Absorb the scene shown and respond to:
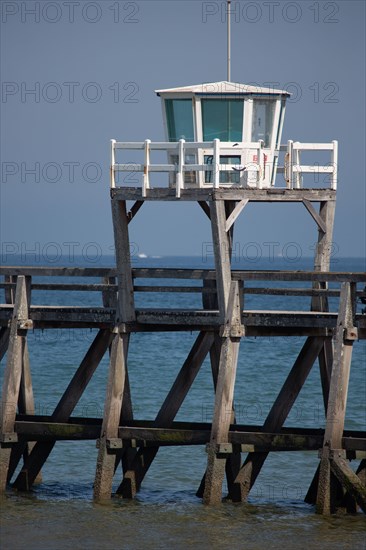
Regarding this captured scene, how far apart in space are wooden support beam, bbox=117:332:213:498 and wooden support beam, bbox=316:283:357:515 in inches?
109

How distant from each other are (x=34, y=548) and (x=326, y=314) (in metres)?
4.73

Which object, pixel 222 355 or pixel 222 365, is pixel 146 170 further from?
pixel 222 365

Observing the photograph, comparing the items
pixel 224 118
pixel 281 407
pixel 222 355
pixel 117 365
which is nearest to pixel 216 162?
pixel 224 118

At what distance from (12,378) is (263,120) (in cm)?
501

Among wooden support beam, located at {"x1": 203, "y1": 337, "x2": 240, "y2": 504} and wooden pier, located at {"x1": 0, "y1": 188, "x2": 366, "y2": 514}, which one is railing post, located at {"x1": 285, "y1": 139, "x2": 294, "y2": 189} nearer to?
wooden pier, located at {"x1": 0, "y1": 188, "x2": 366, "y2": 514}

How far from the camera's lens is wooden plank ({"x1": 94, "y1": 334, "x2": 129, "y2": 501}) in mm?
17188

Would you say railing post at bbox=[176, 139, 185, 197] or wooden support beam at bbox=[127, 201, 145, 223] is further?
wooden support beam at bbox=[127, 201, 145, 223]

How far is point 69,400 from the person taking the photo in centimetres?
1848

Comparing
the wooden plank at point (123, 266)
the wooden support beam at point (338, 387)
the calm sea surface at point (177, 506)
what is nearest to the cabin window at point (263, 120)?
the wooden plank at point (123, 266)

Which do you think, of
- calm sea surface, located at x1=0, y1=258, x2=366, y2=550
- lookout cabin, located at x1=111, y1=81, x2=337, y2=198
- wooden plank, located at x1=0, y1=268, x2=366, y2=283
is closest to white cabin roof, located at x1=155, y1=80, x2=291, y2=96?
lookout cabin, located at x1=111, y1=81, x2=337, y2=198

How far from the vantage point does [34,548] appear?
50.4 ft

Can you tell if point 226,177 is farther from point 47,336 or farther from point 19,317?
point 47,336

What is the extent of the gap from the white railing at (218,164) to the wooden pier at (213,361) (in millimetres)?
331

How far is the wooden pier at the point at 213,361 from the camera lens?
1612 cm
